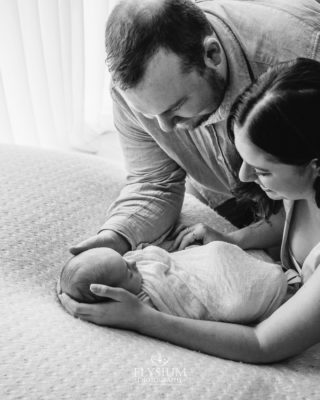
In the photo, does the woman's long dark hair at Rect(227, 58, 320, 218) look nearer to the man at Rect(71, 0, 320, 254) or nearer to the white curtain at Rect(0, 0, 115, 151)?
the man at Rect(71, 0, 320, 254)

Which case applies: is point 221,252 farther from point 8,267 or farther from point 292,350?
point 8,267

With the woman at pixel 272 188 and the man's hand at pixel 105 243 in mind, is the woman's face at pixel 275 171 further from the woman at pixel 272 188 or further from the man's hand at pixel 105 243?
the man's hand at pixel 105 243

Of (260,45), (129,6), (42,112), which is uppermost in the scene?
(129,6)

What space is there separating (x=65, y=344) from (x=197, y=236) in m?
0.60

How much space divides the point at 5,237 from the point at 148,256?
0.36 m

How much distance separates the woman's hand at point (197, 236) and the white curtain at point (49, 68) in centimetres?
105

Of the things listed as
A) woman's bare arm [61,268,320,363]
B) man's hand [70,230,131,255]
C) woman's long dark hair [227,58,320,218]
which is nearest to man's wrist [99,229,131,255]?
man's hand [70,230,131,255]

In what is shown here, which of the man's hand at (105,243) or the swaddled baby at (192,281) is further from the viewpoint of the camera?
the man's hand at (105,243)

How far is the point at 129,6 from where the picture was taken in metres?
1.25

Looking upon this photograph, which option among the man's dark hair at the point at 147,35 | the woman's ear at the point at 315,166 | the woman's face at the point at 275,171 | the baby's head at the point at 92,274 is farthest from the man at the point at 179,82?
the woman's ear at the point at 315,166

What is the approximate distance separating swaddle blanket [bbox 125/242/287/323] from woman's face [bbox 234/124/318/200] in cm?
23

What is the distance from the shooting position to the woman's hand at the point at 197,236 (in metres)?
1.54

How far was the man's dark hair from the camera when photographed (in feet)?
4.01

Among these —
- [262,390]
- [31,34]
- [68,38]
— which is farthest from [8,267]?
[68,38]
